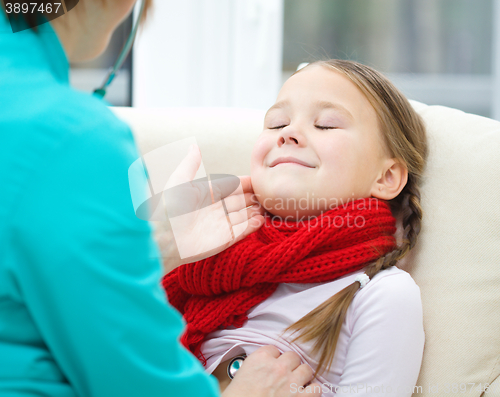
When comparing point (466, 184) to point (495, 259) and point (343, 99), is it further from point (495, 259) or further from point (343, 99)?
point (343, 99)

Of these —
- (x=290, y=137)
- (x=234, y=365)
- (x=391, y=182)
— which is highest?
(x=290, y=137)

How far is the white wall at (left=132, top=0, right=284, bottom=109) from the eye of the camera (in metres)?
1.97

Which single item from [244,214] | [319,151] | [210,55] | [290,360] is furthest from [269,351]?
[210,55]

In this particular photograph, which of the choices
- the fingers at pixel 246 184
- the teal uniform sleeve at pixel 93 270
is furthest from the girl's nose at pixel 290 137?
the teal uniform sleeve at pixel 93 270

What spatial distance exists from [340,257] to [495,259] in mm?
291

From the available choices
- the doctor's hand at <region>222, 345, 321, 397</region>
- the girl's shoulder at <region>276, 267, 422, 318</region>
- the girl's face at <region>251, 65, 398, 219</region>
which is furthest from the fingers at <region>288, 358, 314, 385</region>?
the girl's face at <region>251, 65, 398, 219</region>

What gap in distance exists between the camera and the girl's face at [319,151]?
2.95ft

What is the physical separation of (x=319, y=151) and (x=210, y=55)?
1265 mm

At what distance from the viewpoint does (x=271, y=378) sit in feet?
2.48

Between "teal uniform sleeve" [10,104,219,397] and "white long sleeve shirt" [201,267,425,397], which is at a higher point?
"teal uniform sleeve" [10,104,219,397]

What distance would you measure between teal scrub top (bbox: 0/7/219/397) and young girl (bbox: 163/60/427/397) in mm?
393

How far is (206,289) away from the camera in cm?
88

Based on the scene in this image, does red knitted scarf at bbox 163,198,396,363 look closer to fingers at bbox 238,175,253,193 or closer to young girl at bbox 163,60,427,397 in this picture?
young girl at bbox 163,60,427,397

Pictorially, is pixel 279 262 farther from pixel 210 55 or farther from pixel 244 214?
pixel 210 55
